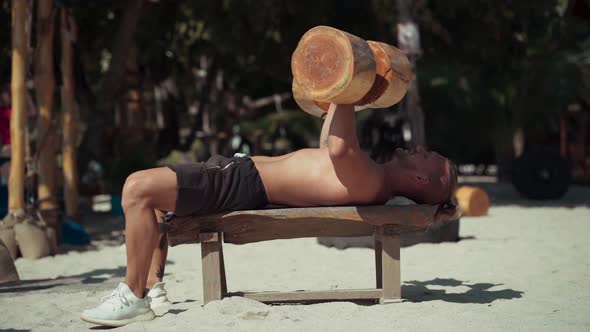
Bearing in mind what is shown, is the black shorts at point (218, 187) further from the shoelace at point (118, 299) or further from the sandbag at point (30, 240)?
the sandbag at point (30, 240)

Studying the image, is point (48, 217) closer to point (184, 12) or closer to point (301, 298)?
point (301, 298)

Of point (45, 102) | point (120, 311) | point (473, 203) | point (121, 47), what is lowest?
point (473, 203)

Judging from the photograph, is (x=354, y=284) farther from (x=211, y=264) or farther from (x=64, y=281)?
(x=64, y=281)

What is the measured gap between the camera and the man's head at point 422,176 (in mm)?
4188

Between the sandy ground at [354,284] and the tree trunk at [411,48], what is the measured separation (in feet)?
7.84

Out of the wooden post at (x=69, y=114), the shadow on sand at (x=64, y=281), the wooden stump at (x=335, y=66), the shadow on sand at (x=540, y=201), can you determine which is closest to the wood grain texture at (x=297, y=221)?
the wooden stump at (x=335, y=66)

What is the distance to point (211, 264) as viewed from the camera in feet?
13.6

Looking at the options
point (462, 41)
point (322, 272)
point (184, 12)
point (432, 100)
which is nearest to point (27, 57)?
point (322, 272)

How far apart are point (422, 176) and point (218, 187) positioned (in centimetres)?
112

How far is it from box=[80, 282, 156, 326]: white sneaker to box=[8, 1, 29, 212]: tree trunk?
353 centimetres

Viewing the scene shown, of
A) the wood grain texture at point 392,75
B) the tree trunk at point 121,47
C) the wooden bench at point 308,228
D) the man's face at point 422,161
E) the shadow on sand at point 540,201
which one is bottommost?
the shadow on sand at point 540,201

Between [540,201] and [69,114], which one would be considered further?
[540,201]

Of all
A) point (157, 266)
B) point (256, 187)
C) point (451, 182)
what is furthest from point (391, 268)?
point (157, 266)

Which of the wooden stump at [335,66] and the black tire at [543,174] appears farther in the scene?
the black tire at [543,174]
